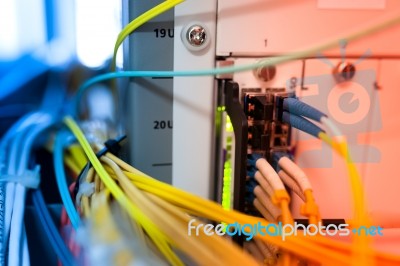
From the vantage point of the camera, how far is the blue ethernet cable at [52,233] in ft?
1.60

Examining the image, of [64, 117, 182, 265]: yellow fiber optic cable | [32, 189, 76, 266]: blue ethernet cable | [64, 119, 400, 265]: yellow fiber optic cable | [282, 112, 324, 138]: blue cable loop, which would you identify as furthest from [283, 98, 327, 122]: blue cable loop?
[32, 189, 76, 266]: blue ethernet cable

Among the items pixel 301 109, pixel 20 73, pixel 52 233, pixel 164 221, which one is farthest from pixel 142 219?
pixel 20 73

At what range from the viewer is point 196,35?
57cm

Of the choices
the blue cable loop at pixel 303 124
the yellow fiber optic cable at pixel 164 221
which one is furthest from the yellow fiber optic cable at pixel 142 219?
the blue cable loop at pixel 303 124

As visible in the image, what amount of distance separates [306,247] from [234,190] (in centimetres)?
19

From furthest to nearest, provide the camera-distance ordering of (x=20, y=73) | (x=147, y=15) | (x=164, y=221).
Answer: (x=20, y=73)
(x=147, y=15)
(x=164, y=221)

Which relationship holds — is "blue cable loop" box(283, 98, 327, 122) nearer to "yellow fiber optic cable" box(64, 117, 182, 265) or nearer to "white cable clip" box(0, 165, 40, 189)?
"yellow fiber optic cable" box(64, 117, 182, 265)

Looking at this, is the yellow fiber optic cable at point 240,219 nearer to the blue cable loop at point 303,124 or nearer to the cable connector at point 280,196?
the cable connector at point 280,196

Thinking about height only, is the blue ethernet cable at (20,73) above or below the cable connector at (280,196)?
above

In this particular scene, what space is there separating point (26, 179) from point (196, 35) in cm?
38

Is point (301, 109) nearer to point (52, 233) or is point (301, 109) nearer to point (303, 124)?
point (303, 124)

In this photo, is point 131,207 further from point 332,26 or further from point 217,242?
point 332,26

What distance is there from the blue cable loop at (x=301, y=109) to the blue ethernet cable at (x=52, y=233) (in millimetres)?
380

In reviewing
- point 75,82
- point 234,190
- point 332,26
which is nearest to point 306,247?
point 234,190
